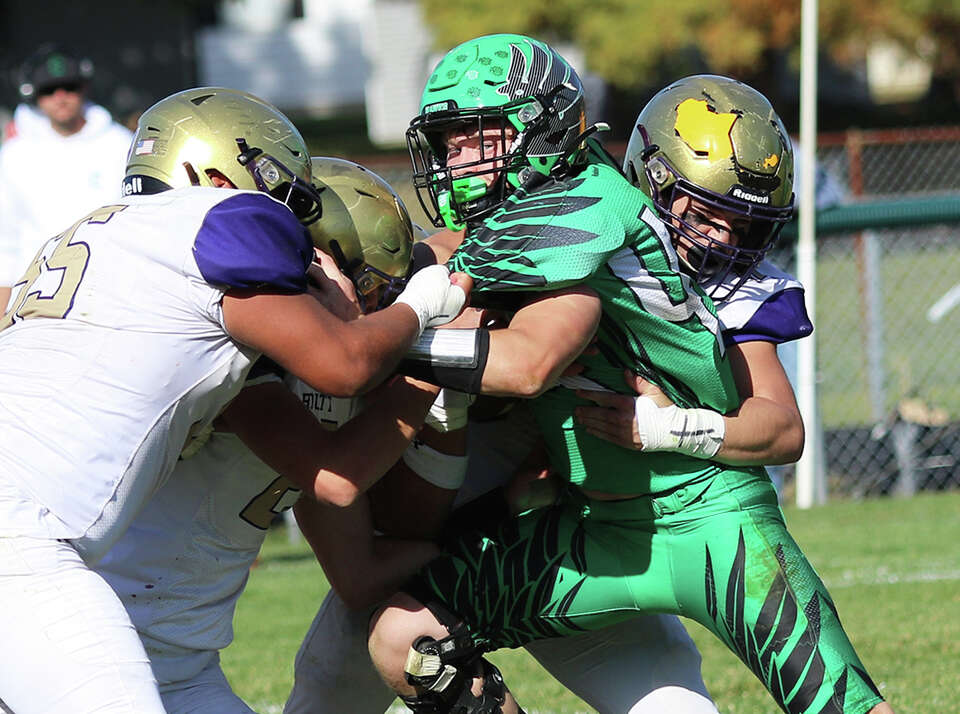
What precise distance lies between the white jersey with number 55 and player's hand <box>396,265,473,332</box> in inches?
10.7

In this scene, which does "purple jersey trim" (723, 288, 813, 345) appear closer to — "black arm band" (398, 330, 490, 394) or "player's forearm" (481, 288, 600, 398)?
"player's forearm" (481, 288, 600, 398)

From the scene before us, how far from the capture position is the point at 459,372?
289 cm

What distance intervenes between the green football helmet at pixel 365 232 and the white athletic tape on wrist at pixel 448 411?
0.32 metres

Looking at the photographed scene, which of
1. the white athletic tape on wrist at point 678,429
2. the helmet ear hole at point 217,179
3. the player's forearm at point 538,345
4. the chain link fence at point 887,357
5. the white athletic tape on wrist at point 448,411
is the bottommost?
the chain link fence at point 887,357

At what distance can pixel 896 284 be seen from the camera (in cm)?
992

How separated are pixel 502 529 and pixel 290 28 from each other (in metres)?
35.1

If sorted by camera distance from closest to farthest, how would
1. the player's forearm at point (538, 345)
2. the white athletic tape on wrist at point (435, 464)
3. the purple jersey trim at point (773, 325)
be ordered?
the player's forearm at point (538, 345) < the white athletic tape on wrist at point (435, 464) < the purple jersey trim at point (773, 325)

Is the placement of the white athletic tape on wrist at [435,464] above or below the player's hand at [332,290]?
Result: below

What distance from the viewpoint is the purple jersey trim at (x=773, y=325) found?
3.46 meters

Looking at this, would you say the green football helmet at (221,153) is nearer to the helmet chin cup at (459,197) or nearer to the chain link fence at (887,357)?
the helmet chin cup at (459,197)

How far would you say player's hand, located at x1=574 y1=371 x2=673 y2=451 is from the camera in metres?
3.14

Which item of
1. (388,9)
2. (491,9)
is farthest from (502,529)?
(388,9)

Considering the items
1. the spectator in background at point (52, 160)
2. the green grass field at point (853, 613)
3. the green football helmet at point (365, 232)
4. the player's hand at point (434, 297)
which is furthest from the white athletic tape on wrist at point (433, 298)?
the spectator in background at point (52, 160)

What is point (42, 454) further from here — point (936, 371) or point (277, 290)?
point (936, 371)
